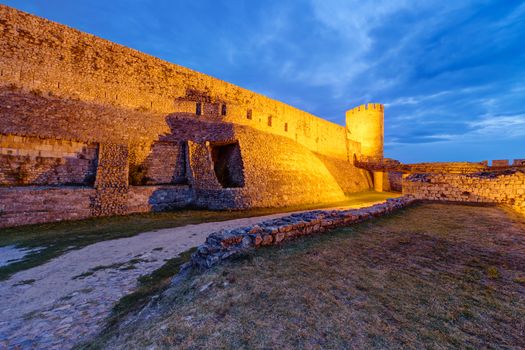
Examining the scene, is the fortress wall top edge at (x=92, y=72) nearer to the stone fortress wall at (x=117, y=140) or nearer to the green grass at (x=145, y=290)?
the stone fortress wall at (x=117, y=140)

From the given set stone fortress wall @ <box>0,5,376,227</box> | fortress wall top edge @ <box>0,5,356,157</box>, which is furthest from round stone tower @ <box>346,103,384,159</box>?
fortress wall top edge @ <box>0,5,356,157</box>

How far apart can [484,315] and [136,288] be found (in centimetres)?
507

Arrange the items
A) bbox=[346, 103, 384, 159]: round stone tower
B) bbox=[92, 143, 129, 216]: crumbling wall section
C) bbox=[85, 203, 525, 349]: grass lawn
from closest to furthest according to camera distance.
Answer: bbox=[85, 203, 525, 349]: grass lawn < bbox=[92, 143, 129, 216]: crumbling wall section < bbox=[346, 103, 384, 159]: round stone tower

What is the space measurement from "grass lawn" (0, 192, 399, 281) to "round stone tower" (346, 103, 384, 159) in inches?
1255

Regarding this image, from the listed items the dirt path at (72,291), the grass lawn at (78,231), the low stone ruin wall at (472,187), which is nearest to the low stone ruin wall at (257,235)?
the dirt path at (72,291)

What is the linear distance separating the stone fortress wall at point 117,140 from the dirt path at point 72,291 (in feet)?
19.8

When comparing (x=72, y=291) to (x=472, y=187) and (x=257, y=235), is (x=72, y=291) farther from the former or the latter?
(x=472, y=187)

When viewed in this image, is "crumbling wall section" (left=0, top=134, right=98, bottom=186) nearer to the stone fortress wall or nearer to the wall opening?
the stone fortress wall

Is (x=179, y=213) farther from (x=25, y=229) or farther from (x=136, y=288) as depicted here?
(x=136, y=288)

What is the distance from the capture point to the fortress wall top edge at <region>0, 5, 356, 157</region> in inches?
459

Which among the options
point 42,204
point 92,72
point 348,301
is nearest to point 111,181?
point 42,204

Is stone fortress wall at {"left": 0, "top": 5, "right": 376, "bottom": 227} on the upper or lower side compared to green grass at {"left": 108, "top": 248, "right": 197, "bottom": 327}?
upper

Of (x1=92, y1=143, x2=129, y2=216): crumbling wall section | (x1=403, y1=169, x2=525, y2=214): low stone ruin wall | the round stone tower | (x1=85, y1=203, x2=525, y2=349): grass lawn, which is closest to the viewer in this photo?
(x1=85, y1=203, x2=525, y2=349): grass lawn

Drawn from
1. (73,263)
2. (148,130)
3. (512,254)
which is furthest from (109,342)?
(148,130)
